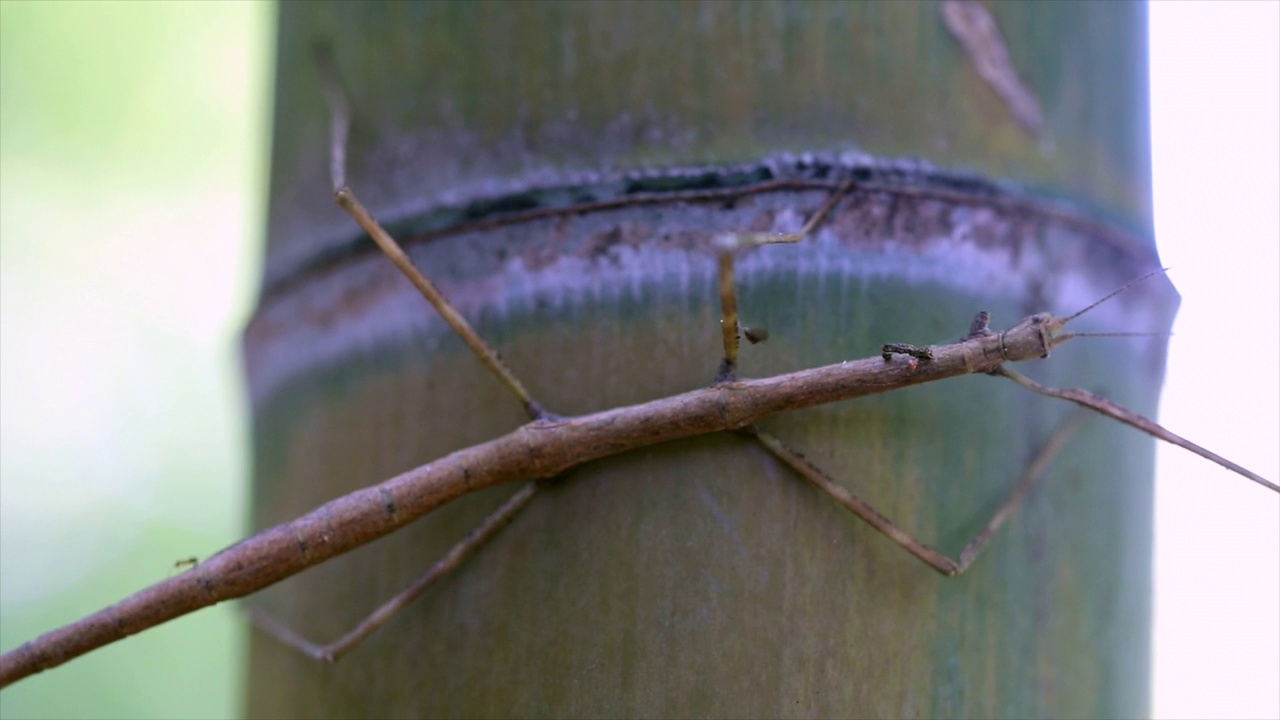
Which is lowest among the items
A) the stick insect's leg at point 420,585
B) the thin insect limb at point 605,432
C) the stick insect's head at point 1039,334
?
the stick insect's leg at point 420,585

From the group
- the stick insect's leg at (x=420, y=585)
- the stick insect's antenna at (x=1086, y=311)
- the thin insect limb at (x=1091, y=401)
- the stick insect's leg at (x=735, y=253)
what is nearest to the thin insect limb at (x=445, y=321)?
the stick insect's leg at (x=420, y=585)

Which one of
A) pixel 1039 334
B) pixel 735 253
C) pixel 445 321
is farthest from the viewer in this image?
pixel 1039 334

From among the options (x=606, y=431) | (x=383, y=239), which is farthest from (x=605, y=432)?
(x=383, y=239)

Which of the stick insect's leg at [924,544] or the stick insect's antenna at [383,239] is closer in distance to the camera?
the stick insect's leg at [924,544]

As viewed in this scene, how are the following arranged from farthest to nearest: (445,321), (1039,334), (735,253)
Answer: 1. (1039,334)
2. (445,321)
3. (735,253)

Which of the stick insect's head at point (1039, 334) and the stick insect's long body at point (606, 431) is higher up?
the stick insect's head at point (1039, 334)

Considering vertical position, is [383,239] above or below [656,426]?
above

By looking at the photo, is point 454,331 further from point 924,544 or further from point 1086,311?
→ point 1086,311

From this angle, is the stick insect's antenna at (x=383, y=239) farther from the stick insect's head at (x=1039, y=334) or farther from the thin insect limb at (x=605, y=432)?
the stick insect's head at (x=1039, y=334)
